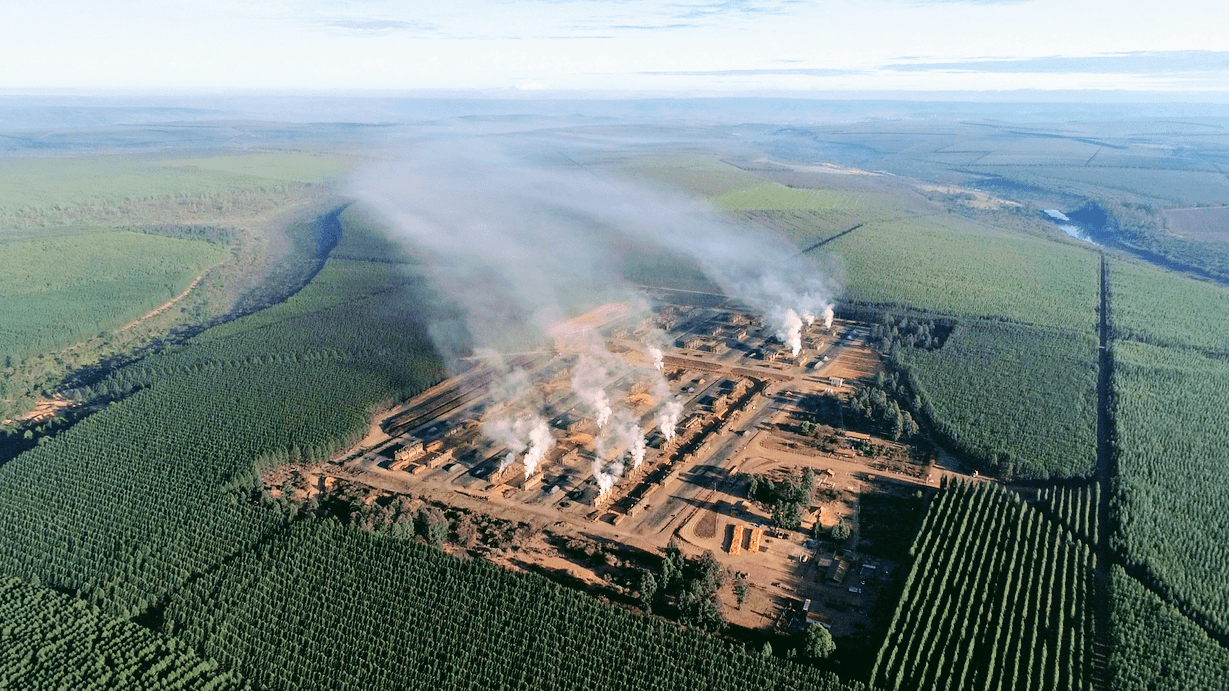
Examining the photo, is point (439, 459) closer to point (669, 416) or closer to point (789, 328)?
point (669, 416)

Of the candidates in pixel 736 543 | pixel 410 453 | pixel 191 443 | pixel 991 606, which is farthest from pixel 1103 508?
pixel 191 443

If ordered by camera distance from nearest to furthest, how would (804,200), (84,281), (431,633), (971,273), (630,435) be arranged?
(431,633) < (630,435) < (84,281) < (971,273) < (804,200)

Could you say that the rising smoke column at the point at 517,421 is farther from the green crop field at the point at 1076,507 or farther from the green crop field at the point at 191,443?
the green crop field at the point at 1076,507

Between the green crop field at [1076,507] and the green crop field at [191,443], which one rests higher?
the green crop field at [191,443]

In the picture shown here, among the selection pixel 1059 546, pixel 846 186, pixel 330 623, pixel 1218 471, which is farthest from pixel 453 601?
pixel 846 186

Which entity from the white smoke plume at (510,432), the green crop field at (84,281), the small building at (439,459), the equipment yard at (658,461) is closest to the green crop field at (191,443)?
the equipment yard at (658,461)

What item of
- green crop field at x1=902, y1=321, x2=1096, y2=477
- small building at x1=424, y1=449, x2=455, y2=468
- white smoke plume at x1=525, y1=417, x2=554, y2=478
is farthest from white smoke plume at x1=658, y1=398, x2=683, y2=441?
green crop field at x1=902, y1=321, x2=1096, y2=477

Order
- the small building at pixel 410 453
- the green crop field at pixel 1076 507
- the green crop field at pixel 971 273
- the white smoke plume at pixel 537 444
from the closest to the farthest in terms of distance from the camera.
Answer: the green crop field at pixel 1076 507
the white smoke plume at pixel 537 444
the small building at pixel 410 453
the green crop field at pixel 971 273

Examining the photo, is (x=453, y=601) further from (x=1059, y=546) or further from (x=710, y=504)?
(x=1059, y=546)
